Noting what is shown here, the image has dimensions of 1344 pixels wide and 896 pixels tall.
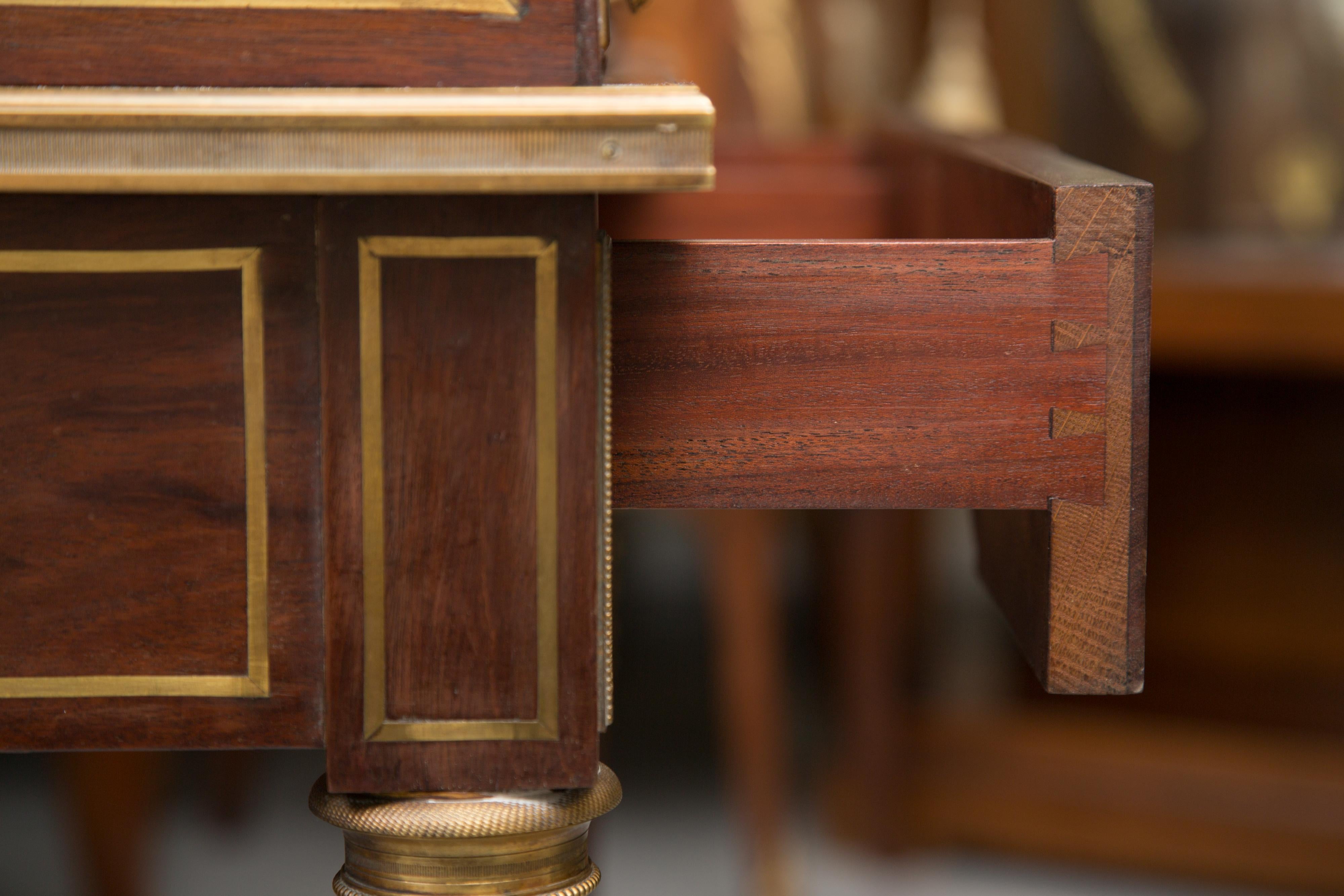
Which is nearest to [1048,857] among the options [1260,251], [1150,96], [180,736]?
[1260,251]

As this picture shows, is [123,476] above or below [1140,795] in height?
above

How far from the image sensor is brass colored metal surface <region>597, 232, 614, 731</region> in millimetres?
502

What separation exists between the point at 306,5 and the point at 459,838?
293 millimetres

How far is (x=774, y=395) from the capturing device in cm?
54

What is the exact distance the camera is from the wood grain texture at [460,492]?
0.49 metres

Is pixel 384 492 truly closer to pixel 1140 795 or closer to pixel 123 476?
pixel 123 476

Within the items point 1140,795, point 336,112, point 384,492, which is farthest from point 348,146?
point 1140,795

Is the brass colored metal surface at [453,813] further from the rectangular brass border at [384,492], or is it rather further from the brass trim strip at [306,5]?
the brass trim strip at [306,5]

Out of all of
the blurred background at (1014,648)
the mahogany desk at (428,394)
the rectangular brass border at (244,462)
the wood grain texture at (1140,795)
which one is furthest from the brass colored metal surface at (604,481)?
the wood grain texture at (1140,795)

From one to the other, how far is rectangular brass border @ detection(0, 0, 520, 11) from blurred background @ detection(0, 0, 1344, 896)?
1.01 metres

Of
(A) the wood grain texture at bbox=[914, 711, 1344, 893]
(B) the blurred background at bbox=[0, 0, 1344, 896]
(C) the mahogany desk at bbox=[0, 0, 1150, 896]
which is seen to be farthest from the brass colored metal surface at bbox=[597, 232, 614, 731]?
(A) the wood grain texture at bbox=[914, 711, 1344, 893]

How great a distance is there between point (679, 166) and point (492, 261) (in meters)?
0.08

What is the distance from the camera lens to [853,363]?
21.1 inches

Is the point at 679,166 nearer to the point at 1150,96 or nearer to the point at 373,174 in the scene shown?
the point at 373,174
